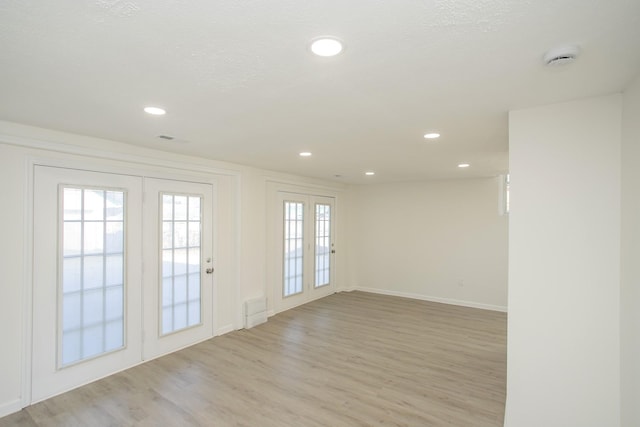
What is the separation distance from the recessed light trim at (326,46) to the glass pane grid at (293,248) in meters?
4.38

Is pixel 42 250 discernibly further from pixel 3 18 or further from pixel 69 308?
pixel 3 18

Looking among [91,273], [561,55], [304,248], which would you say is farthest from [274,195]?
[561,55]

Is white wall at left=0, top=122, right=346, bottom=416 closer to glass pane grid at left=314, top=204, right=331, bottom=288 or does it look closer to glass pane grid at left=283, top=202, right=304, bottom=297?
glass pane grid at left=283, top=202, right=304, bottom=297

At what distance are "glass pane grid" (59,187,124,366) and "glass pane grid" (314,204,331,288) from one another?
3740 millimetres

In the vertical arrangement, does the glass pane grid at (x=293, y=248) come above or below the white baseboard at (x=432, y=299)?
above

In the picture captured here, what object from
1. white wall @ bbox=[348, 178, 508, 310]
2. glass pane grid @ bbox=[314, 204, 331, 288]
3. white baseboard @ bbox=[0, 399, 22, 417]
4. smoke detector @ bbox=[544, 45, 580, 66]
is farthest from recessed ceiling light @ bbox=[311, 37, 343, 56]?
white wall @ bbox=[348, 178, 508, 310]

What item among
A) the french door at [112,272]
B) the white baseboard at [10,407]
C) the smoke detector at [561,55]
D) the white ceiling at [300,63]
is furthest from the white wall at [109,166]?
the smoke detector at [561,55]

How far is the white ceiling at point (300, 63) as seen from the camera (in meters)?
1.20

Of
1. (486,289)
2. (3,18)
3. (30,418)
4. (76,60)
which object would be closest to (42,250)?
(30,418)

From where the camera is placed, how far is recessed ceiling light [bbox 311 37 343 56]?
1.39m

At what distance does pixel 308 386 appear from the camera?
3.22 m

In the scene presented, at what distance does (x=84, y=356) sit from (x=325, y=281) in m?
4.45

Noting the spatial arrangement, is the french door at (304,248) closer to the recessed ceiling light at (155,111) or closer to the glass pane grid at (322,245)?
the glass pane grid at (322,245)

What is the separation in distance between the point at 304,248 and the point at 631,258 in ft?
16.1
